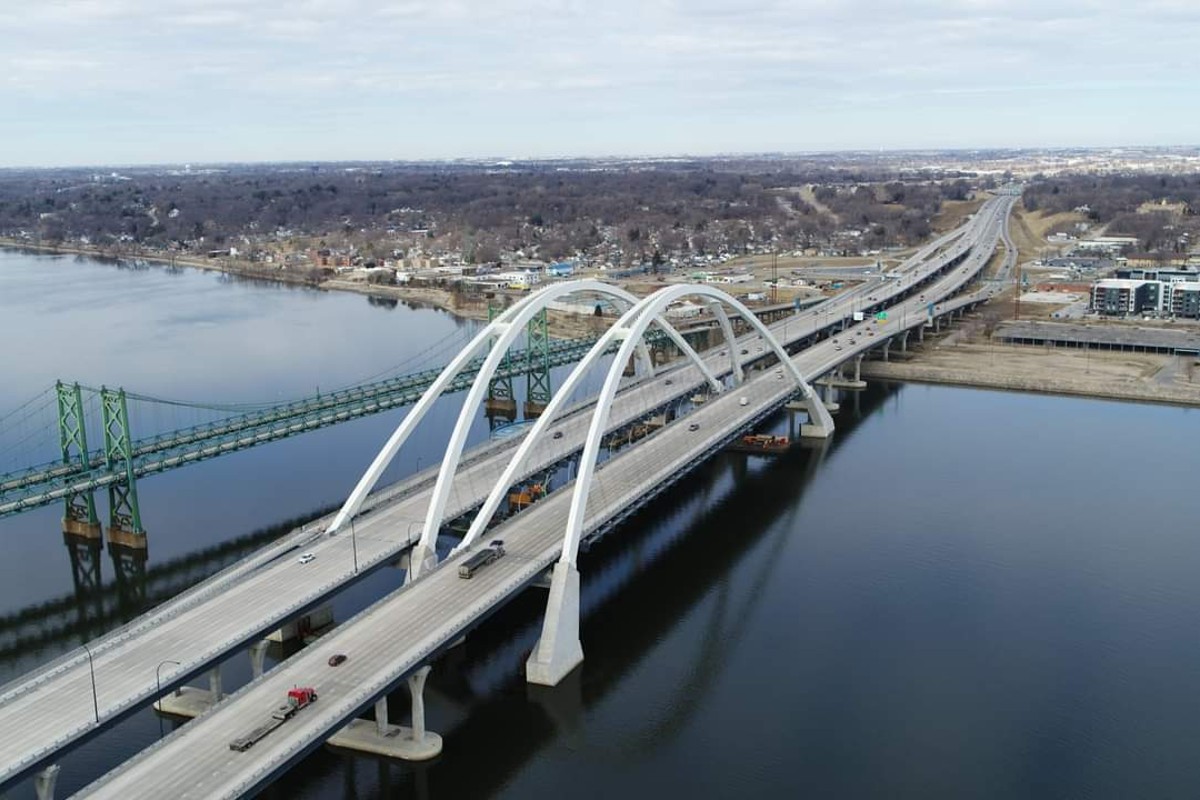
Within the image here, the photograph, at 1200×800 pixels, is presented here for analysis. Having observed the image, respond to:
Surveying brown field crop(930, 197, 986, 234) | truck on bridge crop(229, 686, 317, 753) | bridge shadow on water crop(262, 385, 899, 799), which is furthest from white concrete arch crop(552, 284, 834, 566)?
brown field crop(930, 197, 986, 234)

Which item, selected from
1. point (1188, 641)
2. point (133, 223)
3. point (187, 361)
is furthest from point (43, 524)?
point (133, 223)

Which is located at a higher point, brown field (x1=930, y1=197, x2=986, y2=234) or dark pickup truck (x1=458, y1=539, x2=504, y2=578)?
brown field (x1=930, y1=197, x2=986, y2=234)

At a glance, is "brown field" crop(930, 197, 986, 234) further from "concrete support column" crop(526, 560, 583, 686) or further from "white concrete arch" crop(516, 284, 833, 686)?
"concrete support column" crop(526, 560, 583, 686)

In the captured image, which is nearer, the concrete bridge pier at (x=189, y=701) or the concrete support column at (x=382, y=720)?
the concrete support column at (x=382, y=720)

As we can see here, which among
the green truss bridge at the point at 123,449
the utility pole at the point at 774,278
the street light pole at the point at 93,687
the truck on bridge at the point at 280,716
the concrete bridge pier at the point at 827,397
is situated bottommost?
the concrete bridge pier at the point at 827,397

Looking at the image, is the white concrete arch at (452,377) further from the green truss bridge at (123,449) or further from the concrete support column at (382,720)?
the green truss bridge at (123,449)

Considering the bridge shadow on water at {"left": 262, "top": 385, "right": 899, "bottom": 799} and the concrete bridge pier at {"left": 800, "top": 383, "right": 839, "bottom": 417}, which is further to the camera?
the concrete bridge pier at {"left": 800, "top": 383, "right": 839, "bottom": 417}

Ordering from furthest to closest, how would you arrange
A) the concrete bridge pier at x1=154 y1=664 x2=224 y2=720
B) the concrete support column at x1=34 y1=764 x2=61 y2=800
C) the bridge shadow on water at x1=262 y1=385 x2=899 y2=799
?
the concrete bridge pier at x1=154 y1=664 x2=224 y2=720, the bridge shadow on water at x1=262 y1=385 x2=899 y2=799, the concrete support column at x1=34 y1=764 x2=61 y2=800

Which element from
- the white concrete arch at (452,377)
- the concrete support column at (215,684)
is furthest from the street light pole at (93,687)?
the white concrete arch at (452,377)
